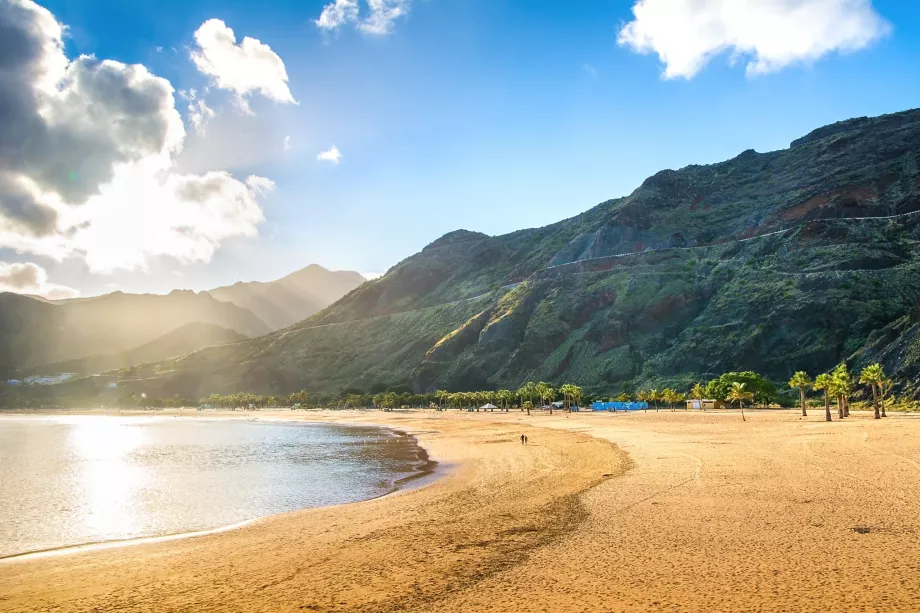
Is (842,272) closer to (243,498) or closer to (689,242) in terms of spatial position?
(689,242)

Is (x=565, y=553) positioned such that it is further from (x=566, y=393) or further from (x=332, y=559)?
(x=566, y=393)

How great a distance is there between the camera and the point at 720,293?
125625 millimetres

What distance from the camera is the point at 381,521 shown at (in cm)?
2103

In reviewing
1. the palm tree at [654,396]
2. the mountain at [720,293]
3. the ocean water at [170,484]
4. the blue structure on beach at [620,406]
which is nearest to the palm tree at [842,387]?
the mountain at [720,293]

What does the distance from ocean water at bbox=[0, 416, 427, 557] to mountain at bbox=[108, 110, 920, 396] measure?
7212 centimetres

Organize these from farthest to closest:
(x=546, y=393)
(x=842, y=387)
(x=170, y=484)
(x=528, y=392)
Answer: (x=528, y=392), (x=546, y=393), (x=842, y=387), (x=170, y=484)

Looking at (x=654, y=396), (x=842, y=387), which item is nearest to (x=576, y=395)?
(x=654, y=396)

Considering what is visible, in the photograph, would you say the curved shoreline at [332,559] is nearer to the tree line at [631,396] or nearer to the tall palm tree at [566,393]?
the tree line at [631,396]

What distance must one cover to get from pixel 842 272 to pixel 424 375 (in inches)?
4078

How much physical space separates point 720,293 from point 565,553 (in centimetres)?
12482

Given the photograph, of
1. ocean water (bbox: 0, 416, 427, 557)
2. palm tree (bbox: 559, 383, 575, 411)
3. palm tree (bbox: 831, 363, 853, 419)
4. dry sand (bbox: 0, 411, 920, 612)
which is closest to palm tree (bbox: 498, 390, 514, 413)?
palm tree (bbox: 559, 383, 575, 411)

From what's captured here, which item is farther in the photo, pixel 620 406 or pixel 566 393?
pixel 566 393

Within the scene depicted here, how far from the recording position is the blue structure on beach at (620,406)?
317 ft

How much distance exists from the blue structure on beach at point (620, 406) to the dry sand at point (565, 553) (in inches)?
2733
